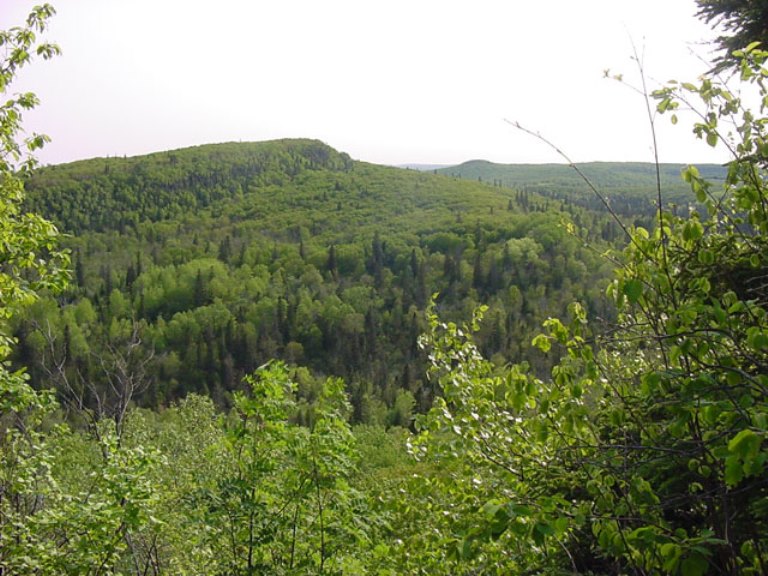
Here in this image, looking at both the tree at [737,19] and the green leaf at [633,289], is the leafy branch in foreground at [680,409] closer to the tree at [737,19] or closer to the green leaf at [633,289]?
the green leaf at [633,289]

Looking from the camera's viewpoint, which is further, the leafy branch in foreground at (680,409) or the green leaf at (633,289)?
the green leaf at (633,289)

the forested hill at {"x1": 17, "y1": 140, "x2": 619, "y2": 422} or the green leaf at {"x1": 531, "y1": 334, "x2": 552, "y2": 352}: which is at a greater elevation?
the green leaf at {"x1": 531, "y1": 334, "x2": 552, "y2": 352}

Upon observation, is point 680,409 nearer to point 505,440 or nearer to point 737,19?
point 505,440

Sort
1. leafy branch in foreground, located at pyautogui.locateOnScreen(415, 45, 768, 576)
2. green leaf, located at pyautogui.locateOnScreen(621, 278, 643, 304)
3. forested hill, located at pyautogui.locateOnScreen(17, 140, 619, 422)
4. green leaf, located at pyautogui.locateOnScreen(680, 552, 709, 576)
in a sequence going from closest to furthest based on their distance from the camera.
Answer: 1. green leaf, located at pyautogui.locateOnScreen(680, 552, 709, 576)
2. leafy branch in foreground, located at pyautogui.locateOnScreen(415, 45, 768, 576)
3. green leaf, located at pyautogui.locateOnScreen(621, 278, 643, 304)
4. forested hill, located at pyautogui.locateOnScreen(17, 140, 619, 422)

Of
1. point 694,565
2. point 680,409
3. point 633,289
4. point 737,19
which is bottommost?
point 694,565

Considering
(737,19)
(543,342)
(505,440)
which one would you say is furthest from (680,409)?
(737,19)

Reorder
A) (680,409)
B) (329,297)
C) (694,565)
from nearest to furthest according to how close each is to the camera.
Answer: (694,565), (680,409), (329,297)

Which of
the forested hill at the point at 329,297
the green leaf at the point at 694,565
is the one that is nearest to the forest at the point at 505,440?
the green leaf at the point at 694,565

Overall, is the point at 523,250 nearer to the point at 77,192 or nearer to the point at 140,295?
the point at 140,295

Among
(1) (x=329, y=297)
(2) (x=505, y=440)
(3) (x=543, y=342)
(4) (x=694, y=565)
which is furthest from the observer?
(1) (x=329, y=297)

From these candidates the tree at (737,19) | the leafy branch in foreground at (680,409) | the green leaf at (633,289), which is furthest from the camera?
the tree at (737,19)

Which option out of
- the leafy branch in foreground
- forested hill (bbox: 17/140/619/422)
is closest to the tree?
the leafy branch in foreground

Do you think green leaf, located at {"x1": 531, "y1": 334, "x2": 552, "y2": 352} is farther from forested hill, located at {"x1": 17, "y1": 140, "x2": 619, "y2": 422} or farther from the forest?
forested hill, located at {"x1": 17, "y1": 140, "x2": 619, "y2": 422}

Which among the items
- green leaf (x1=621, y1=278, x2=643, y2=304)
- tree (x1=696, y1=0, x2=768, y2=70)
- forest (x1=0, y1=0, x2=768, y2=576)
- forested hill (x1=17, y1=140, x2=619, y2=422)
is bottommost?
forested hill (x1=17, y1=140, x2=619, y2=422)
